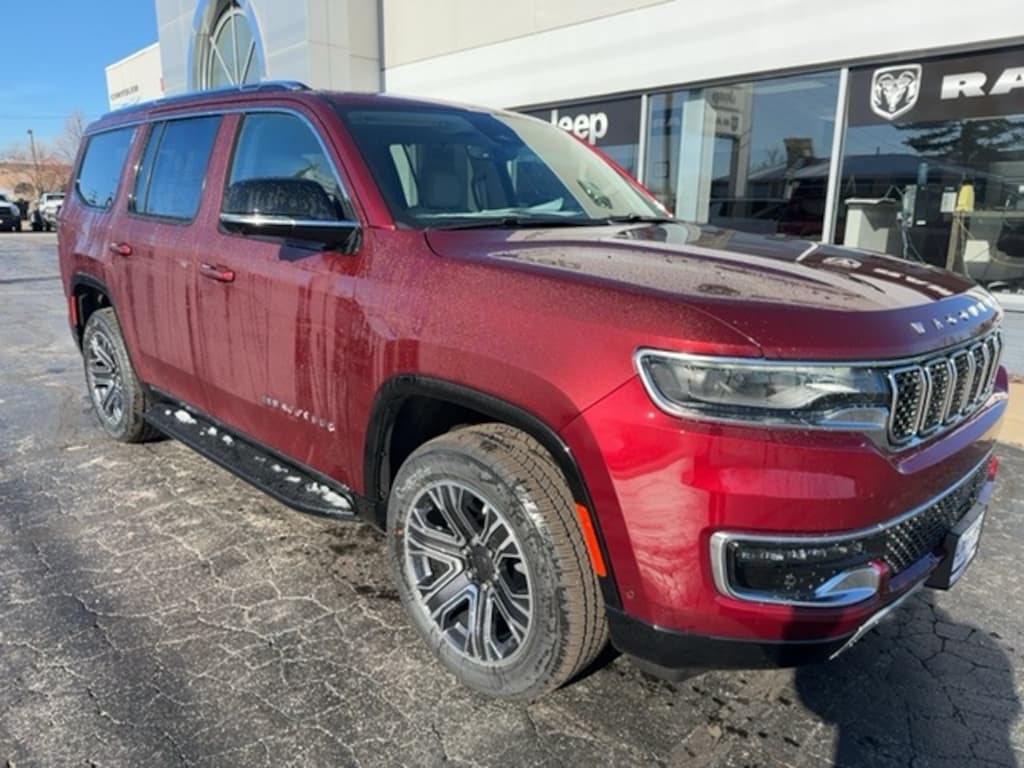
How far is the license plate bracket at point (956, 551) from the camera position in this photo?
2.13m

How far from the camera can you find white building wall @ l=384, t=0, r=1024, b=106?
665 centimetres

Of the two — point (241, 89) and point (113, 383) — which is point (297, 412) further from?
point (113, 383)

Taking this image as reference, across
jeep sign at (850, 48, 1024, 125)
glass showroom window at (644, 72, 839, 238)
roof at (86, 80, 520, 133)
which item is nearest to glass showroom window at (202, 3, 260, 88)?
glass showroom window at (644, 72, 839, 238)

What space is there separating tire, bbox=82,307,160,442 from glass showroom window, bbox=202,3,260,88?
13038 millimetres

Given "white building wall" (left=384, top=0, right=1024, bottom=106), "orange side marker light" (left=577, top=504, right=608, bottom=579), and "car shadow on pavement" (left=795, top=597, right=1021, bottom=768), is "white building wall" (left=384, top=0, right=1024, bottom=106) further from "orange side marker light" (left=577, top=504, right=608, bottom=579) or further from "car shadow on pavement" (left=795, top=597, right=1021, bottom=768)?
"orange side marker light" (left=577, top=504, right=608, bottom=579)

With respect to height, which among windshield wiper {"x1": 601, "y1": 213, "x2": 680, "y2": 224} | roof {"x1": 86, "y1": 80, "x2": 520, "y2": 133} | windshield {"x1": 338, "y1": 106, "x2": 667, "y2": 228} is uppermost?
roof {"x1": 86, "y1": 80, "x2": 520, "y2": 133}

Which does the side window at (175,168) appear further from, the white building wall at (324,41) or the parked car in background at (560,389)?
the white building wall at (324,41)

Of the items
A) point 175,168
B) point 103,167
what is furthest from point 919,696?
point 103,167

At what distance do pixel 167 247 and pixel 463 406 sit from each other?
212 cm

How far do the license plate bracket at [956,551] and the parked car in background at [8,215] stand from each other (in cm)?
3902

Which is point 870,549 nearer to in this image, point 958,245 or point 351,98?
point 351,98

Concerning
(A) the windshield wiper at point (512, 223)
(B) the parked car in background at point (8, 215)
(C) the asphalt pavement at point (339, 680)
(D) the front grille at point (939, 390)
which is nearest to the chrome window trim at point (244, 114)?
(A) the windshield wiper at point (512, 223)

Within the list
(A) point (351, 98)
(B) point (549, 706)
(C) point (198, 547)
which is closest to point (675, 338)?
(B) point (549, 706)

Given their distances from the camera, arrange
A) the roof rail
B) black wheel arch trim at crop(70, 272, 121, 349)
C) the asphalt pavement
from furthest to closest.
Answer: black wheel arch trim at crop(70, 272, 121, 349) < the roof rail < the asphalt pavement
